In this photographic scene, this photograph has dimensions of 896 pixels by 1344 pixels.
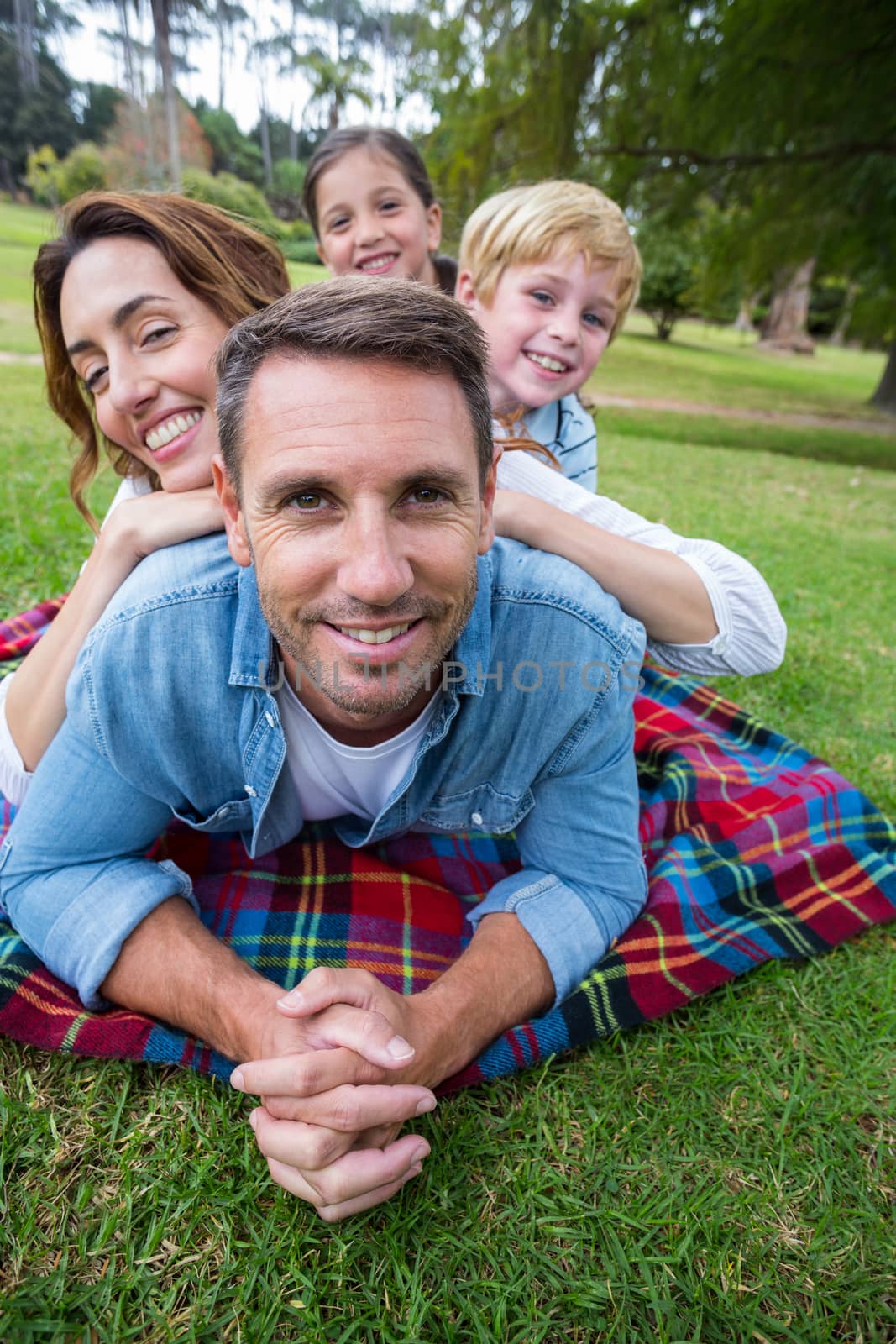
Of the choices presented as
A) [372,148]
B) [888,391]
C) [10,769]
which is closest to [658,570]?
[10,769]

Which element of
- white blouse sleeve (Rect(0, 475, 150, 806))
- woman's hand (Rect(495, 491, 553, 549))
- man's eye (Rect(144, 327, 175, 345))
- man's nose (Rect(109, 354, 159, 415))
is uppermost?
man's eye (Rect(144, 327, 175, 345))

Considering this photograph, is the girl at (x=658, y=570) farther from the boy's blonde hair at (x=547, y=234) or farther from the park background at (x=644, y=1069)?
the park background at (x=644, y=1069)

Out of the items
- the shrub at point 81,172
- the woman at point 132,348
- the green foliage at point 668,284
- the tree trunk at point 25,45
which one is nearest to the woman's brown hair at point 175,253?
the woman at point 132,348

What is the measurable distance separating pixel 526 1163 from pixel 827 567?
5.63m

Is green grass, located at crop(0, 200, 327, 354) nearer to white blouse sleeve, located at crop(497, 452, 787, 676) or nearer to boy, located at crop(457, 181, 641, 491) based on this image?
boy, located at crop(457, 181, 641, 491)

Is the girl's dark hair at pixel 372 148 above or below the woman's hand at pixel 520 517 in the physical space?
above

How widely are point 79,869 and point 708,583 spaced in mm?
1718

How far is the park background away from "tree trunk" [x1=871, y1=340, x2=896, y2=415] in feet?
17.7

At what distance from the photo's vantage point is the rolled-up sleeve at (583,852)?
6.40 ft

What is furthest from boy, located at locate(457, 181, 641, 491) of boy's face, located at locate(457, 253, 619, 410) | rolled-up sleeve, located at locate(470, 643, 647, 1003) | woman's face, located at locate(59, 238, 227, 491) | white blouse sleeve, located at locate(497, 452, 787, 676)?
rolled-up sleeve, located at locate(470, 643, 647, 1003)

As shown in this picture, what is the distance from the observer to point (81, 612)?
210cm

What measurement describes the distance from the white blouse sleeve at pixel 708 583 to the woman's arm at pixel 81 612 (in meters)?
0.87

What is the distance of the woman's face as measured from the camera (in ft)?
7.39

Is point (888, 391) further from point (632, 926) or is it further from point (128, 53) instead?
point (128, 53)
